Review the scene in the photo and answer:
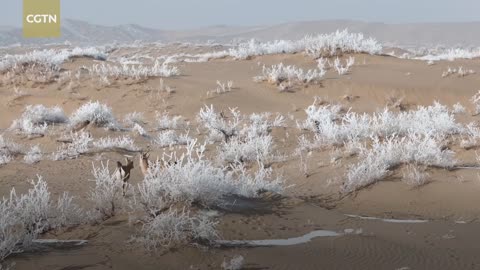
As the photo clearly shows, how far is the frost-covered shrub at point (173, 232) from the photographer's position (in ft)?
16.8

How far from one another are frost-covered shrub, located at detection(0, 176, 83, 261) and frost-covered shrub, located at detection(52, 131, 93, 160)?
170 inches

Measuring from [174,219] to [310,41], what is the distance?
18.5m

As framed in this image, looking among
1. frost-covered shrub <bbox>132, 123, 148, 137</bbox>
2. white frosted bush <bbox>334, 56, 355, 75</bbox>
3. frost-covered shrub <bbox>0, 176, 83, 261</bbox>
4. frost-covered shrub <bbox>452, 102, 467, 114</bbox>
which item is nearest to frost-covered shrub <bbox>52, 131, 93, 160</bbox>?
frost-covered shrub <bbox>132, 123, 148, 137</bbox>

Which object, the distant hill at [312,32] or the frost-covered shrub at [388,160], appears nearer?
the frost-covered shrub at [388,160]

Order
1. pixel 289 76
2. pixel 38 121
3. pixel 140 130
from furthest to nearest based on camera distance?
pixel 289 76 → pixel 38 121 → pixel 140 130

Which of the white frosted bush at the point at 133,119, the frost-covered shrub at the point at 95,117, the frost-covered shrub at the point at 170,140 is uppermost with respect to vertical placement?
the frost-covered shrub at the point at 95,117

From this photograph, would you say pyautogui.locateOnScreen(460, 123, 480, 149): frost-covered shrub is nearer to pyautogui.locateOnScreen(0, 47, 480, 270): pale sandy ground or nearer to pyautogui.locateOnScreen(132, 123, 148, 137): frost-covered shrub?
pyautogui.locateOnScreen(0, 47, 480, 270): pale sandy ground

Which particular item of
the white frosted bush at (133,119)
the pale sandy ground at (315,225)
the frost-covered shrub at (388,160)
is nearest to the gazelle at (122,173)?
the pale sandy ground at (315,225)

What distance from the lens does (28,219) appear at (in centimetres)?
546

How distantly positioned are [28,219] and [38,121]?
8804 mm

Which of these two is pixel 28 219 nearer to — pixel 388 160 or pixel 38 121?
pixel 388 160

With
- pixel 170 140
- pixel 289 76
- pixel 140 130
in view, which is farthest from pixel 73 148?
pixel 289 76

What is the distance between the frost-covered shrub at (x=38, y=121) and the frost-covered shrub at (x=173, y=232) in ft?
27.1

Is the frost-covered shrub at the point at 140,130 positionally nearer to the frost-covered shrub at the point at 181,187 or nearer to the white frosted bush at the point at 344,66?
the frost-covered shrub at the point at 181,187
